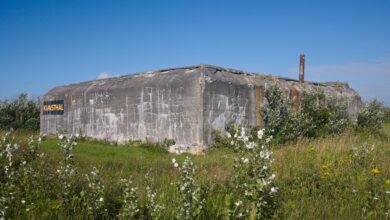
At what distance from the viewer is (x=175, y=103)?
15477 millimetres

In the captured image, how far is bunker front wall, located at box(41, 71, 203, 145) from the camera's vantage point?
1499cm

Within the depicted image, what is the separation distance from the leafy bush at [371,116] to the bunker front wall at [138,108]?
33.8 feet

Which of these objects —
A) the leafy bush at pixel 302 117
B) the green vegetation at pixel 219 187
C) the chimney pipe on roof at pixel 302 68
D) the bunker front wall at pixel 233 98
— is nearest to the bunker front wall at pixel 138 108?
the bunker front wall at pixel 233 98

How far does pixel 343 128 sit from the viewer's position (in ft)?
58.1

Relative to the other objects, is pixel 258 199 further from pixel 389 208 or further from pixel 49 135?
pixel 49 135

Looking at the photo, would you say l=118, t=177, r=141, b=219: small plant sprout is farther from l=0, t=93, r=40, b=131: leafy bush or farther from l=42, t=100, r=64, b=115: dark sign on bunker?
l=0, t=93, r=40, b=131: leafy bush

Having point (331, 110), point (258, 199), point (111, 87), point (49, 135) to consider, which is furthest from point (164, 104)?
point (258, 199)

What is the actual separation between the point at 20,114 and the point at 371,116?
23.8 metres

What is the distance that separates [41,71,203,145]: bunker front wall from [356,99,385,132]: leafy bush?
10299mm

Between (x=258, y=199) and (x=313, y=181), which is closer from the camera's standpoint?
(x=258, y=199)

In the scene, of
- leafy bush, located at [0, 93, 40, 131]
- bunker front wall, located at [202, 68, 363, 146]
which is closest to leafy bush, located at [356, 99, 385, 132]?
bunker front wall, located at [202, 68, 363, 146]

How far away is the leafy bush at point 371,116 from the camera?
773 inches

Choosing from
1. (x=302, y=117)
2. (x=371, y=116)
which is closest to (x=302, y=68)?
(x=371, y=116)

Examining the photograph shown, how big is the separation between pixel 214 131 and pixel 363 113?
10020 millimetres
